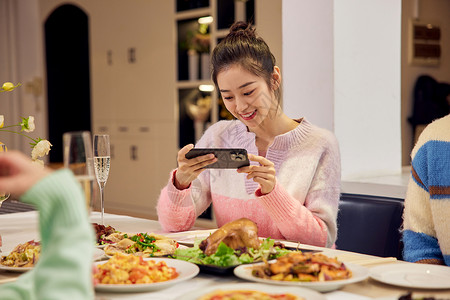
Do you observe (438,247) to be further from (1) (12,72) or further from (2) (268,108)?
(1) (12,72)

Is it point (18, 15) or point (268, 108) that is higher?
point (18, 15)

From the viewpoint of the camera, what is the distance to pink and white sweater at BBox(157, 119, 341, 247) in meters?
1.64

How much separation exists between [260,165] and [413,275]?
0.69 m

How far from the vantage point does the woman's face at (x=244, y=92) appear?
183 centimetres

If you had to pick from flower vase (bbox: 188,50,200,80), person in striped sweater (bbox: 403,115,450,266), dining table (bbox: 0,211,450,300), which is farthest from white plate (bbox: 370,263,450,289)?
flower vase (bbox: 188,50,200,80)

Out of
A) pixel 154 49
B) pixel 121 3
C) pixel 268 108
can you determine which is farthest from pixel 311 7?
pixel 121 3

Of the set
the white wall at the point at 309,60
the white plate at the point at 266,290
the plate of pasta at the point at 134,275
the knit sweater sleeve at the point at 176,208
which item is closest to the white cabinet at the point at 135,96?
the white wall at the point at 309,60

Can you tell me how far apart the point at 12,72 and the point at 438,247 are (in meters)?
6.80

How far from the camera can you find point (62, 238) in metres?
0.63

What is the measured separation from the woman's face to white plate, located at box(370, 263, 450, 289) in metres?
0.81

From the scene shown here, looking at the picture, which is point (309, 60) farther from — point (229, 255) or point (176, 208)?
point (229, 255)

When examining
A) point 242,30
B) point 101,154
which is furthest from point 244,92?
point 101,154

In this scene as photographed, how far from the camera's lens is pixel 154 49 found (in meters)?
5.60

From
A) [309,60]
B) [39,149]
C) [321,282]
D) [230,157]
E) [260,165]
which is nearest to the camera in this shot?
[321,282]
